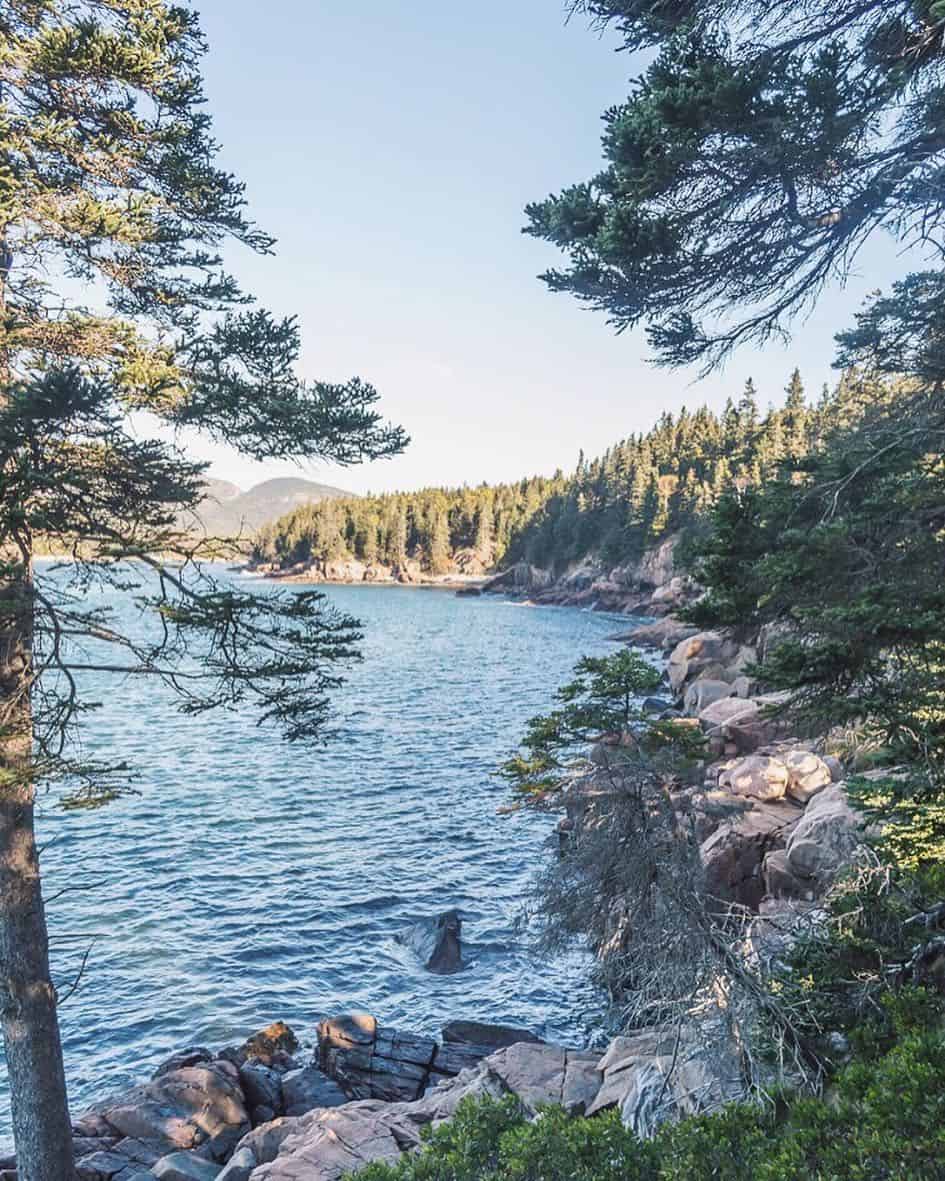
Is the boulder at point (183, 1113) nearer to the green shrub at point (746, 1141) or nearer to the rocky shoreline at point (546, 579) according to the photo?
the green shrub at point (746, 1141)

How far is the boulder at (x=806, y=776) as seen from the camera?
49.9 ft

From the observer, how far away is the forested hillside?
82.2m

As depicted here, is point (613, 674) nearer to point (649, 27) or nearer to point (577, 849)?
point (577, 849)

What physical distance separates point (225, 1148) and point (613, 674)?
8.56 meters

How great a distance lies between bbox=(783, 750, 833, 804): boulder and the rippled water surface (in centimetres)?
579

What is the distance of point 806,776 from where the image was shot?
15344mm

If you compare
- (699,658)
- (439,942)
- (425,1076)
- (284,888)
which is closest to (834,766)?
(439,942)

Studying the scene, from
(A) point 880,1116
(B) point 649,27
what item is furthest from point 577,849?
(B) point 649,27

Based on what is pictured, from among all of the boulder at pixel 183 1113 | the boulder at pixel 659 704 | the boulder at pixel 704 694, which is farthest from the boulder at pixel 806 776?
the boulder at pixel 659 704

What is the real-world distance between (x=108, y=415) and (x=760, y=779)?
1411 cm

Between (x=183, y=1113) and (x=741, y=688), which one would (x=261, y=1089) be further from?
(x=741, y=688)

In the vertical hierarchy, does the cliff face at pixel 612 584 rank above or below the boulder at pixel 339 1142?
above

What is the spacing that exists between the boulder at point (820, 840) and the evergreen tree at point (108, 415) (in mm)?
8245

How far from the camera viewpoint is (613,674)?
12.0 meters
